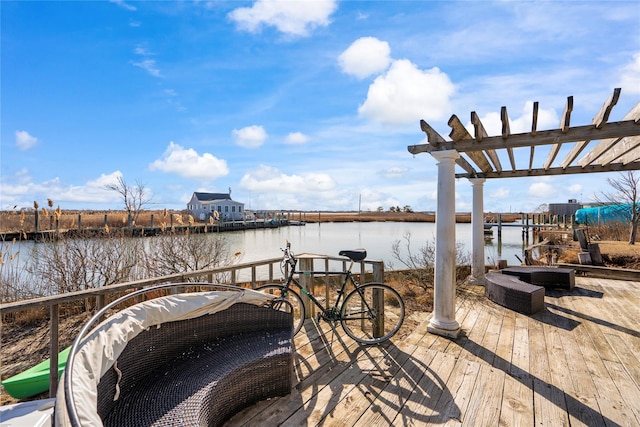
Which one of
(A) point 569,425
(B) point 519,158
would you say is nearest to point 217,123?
(B) point 519,158

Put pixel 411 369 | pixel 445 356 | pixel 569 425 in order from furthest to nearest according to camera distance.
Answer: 1. pixel 445 356
2. pixel 411 369
3. pixel 569 425

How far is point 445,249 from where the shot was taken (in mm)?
3354

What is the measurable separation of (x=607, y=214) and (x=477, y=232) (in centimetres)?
1700

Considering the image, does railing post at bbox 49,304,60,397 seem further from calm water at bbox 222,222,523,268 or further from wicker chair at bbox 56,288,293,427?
calm water at bbox 222,222,523,268

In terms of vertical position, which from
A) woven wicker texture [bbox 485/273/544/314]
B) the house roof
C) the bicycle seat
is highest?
the house roof

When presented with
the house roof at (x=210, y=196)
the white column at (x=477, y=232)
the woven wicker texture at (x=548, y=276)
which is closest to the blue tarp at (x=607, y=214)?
the woven wicker texture at (x=548, y=276)

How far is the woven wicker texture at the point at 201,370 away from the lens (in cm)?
146

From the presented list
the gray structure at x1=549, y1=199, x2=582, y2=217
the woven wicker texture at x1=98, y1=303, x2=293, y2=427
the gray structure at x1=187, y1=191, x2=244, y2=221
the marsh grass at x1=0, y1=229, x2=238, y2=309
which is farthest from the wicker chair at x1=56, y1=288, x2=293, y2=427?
the gray structure at x1=549, y1=199, x2=582, y2=217

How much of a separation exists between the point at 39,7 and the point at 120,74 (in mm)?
2723

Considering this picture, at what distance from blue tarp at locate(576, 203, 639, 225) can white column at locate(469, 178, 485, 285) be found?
12362 millimetres

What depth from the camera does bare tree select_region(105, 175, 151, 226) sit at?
20.5 feet

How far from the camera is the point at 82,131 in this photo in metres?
9.26

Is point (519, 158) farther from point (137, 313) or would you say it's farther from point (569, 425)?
point (137, 313)

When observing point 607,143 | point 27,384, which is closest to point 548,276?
point 607,143
